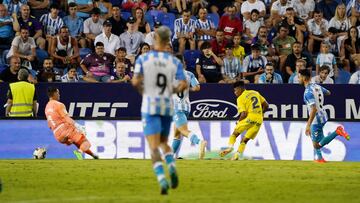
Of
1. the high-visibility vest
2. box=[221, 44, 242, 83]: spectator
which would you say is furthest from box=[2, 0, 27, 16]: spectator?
box=[221, 44, 242, 83]: spectator

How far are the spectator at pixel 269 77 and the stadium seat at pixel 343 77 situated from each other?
2.02m

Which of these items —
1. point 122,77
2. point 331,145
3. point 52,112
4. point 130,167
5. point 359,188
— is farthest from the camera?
point 122,77

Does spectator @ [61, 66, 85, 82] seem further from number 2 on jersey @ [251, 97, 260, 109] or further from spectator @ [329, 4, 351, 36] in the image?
spectator @ [329, 4, 351, 36]

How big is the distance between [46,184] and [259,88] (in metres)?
11.5

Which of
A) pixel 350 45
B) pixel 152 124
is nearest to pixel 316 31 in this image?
pixel 350 45

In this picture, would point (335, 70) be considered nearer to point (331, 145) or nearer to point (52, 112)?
point (331, 145)

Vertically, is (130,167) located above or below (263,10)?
below

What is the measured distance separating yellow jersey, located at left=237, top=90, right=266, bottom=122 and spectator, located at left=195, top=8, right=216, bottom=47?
5.61 meters

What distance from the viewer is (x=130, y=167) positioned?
2008cm

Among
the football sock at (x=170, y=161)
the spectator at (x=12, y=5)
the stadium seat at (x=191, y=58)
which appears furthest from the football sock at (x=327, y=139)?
the spectator at (x=12, y=5)

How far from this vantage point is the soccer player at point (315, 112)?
2234cm

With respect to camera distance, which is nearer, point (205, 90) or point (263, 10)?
point (205, 90)

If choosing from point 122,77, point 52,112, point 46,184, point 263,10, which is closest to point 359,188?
point 46,184

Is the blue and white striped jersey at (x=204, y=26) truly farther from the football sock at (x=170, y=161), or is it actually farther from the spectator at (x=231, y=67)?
the football sock at (x=170, y=161)
